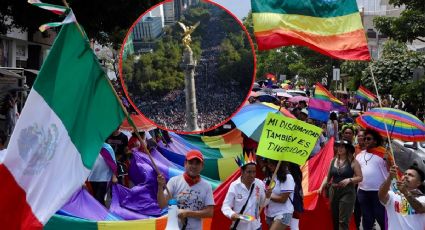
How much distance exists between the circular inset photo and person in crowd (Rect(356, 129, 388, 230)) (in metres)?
1.70

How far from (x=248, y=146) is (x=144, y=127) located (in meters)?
2.04

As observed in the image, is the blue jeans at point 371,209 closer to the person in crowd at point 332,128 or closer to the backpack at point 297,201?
the backpack at point 297,201

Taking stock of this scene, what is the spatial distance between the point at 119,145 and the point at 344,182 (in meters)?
3.94

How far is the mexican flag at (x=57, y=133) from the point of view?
5.32 m

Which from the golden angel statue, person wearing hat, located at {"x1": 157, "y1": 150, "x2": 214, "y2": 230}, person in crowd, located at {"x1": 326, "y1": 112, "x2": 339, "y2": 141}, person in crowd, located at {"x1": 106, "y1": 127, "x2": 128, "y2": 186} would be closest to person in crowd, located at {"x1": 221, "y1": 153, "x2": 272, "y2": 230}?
person wearing hat, located at {"x1": 157, "y1": 150, "x2": 214, "y2": 230}

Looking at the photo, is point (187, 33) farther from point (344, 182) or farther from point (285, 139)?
point (344, 182)

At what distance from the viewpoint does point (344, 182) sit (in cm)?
866

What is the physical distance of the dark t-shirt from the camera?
36.4ft

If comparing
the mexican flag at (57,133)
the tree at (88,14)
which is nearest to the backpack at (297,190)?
the mexican flag at (57,133)

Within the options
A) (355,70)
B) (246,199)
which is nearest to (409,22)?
(246,199)

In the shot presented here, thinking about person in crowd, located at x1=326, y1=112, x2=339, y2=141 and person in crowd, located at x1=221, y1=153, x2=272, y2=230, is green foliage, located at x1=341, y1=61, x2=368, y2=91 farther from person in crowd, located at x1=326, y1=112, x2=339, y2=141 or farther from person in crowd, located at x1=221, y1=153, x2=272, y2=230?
person in crowd, located at x1=221, y1=153, x2=272, y2=230

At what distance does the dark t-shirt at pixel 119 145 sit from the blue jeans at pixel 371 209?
3827mm

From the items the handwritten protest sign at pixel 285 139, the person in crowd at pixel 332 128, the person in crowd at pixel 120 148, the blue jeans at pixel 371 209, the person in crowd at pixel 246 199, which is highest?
the handwritten protest sign at pixel 285 139

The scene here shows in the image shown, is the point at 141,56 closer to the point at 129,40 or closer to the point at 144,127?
the point at 129,40
